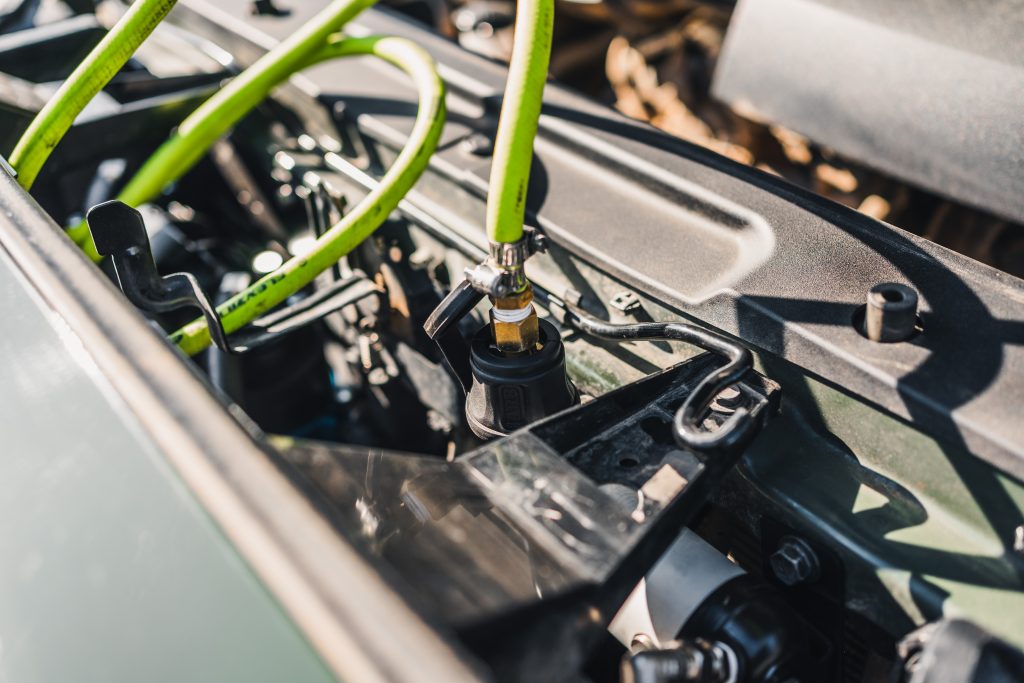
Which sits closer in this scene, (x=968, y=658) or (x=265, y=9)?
(x=968, y=658)

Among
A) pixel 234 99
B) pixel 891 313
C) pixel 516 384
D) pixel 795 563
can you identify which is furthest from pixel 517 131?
pixel 234 99

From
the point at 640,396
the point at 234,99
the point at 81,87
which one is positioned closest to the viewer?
the point at 640,396

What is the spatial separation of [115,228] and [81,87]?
241 millimetres

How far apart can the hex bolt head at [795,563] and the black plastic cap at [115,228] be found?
30.2 inches

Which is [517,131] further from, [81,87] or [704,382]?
[81,87]

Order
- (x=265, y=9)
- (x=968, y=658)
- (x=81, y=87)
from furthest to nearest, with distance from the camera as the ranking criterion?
(x=265, y=9)
(x=81, y=87)
(x=968, y=658)

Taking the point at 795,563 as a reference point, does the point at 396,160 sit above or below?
above

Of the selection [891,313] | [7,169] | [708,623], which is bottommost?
[708,623]

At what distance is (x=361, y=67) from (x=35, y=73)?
68cm

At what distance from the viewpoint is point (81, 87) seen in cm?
103

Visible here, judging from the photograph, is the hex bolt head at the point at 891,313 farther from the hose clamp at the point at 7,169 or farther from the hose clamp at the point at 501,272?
the hose clamp at the point at 7,169

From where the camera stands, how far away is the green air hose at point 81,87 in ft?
3.30

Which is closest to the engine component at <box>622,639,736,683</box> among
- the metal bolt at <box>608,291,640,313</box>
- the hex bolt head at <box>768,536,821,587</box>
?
the hex bolt head at <box>768,536,821,587</box>

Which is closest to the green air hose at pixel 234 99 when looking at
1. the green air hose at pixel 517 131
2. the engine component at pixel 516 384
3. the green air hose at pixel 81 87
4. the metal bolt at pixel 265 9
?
the green air hose at pixel 81 87
